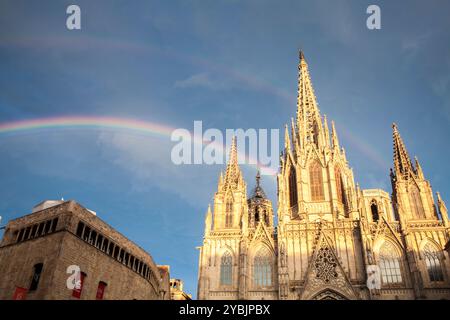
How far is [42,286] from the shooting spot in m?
24.9

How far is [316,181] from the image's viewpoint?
5022 cm

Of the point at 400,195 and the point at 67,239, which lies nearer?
the point at 67,239

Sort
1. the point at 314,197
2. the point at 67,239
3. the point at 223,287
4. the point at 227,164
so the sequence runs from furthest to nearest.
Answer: the point at 227,164
the point at 314,197
the point at 223,287
the point at 67,239

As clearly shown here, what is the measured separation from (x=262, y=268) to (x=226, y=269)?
4112 millimetres

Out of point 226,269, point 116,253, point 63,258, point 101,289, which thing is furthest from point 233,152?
point 63,258

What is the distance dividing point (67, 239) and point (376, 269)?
30433 millimetres

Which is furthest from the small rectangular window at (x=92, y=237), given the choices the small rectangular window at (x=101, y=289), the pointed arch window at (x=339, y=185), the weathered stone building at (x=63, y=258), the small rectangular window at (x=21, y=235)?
the pointed arch window at (x=339, y=185)

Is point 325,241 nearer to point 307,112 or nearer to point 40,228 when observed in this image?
point 307,112

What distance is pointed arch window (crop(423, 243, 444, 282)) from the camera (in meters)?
40.2

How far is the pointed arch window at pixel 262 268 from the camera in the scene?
42.9 metres

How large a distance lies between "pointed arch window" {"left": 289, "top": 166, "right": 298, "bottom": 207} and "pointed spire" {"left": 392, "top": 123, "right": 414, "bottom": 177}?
43.4 ft

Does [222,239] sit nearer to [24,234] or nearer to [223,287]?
[223,287]

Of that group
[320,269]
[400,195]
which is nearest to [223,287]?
[320,269]
